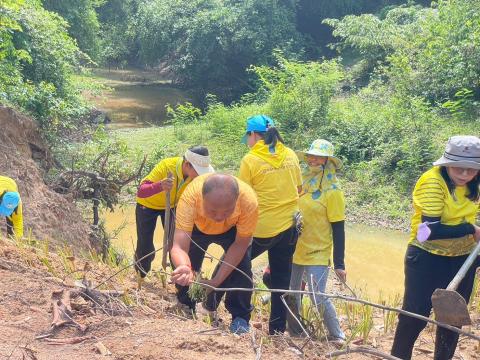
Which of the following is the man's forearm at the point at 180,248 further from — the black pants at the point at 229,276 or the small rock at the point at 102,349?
the small rock at the point at 102,349

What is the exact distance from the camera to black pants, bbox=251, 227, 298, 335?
452 centimetres

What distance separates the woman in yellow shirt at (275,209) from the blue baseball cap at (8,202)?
1.89 metres

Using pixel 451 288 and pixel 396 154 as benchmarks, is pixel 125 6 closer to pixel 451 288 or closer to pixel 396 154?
pixel 396 154

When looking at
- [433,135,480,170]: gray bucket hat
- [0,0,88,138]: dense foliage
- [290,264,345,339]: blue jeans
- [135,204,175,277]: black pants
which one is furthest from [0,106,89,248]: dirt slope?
[433,135,480,170]: gray bucket hat

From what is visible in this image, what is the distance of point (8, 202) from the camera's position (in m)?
5.14

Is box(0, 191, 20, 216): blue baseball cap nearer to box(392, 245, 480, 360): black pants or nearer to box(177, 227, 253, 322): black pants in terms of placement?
box(177, 227, 253, 322): black pants

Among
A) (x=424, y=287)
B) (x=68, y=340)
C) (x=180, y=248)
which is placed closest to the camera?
(x=68, y=340)

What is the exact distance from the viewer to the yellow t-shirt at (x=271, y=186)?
448cm

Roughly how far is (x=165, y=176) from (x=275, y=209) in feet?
3.64

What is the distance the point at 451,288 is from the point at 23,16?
30.4 feet

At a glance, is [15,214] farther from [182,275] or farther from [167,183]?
[182,275]

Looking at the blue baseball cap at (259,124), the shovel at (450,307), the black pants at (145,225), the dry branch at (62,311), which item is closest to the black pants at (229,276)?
the dry branch at (62,311)

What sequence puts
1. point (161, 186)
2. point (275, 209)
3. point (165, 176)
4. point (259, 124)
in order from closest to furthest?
point (275, 209) → point (259, 124) → point (161, 186) → point (165, 176)

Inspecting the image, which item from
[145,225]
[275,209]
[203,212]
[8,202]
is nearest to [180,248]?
[203,212]
